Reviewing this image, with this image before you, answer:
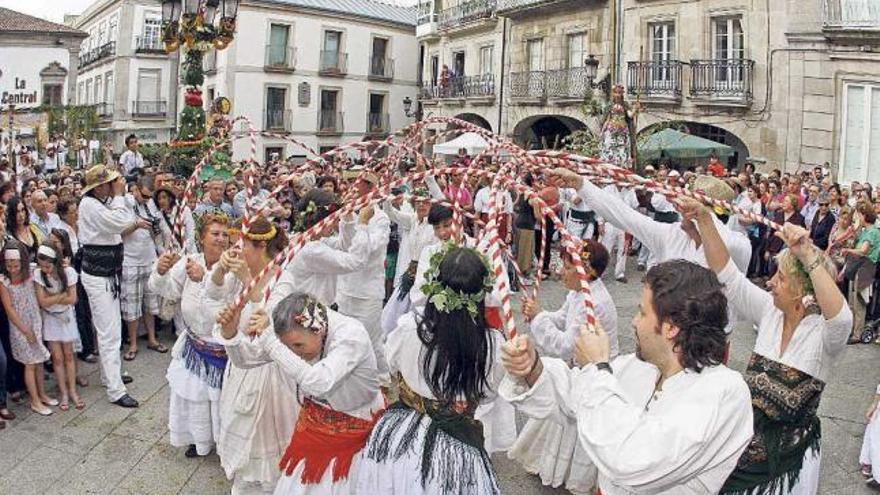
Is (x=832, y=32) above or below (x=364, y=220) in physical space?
above

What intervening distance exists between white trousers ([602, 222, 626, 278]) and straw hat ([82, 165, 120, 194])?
8.13m

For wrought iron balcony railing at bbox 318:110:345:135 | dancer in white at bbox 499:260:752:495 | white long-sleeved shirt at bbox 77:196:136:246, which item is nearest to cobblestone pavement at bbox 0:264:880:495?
white long-sleeved shirt at bbox 77:196:136:246

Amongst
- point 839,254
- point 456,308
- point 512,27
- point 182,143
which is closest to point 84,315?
point 182,143

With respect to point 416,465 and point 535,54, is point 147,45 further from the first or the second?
point 416,465

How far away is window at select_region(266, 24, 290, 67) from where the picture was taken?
3666 cm

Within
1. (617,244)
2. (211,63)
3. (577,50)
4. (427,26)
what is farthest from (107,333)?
(211,63)

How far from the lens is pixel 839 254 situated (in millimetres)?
9836

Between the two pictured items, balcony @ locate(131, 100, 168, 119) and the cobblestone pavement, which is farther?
balcony @ locate(131, 100, 168, 119)

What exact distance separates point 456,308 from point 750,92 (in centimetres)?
1901

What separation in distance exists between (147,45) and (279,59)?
41.3 ft

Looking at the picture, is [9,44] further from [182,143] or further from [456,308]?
[456,308]

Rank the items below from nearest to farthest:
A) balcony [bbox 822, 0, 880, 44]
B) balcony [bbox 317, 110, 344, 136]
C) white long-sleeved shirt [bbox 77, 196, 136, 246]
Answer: white long-sleeved shirt [bbox 77, 196, 136, 246]
balcony [bbox 822, 0, 880, 44]
balcony [bbox 317, 110, 344, 136]

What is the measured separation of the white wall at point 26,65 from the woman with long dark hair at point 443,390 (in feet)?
130

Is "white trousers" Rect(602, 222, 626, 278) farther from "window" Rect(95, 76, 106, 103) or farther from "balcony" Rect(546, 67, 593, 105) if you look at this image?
"window" Rect(95, 76, 106, 103)
